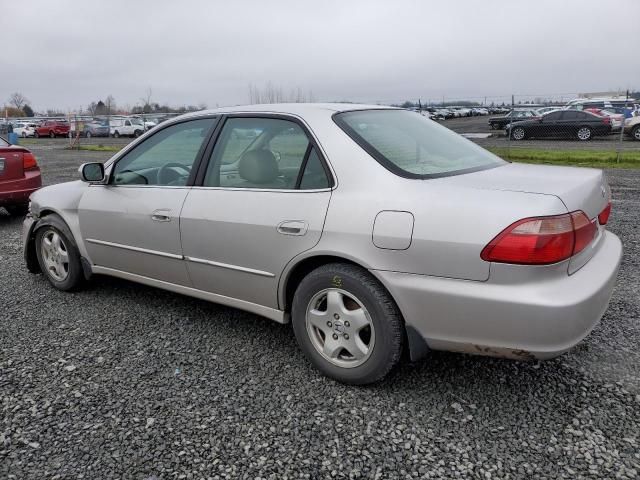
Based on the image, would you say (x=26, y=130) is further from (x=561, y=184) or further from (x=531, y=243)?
(x=531, y=243)

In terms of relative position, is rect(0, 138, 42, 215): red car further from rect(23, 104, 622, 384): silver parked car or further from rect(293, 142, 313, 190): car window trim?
rect(293, 142, 313, 190): car window trim

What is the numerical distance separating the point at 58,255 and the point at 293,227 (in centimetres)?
253

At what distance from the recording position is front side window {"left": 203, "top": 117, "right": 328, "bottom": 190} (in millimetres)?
3051

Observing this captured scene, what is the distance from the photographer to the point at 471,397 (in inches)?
109

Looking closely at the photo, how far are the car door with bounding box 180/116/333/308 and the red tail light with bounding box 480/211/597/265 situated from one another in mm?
903

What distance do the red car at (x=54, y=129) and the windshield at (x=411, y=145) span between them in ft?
133

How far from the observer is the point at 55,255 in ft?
14.6

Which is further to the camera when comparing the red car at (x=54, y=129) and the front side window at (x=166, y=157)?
the red car at (x=54, y=129)

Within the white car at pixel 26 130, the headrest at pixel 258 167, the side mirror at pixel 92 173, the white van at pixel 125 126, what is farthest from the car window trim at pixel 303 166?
the white car at pixel 26 130

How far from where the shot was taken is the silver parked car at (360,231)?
92.9 inches

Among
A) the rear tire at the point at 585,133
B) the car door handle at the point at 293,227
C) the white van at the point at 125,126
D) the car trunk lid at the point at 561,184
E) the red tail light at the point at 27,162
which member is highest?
the white van at the point at 125,126

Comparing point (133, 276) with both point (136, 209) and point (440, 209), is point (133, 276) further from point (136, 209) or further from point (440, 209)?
point (440, 209)

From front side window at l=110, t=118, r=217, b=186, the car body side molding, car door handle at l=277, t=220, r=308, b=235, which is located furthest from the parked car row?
car door handle at l=277, t=220, r=308, b=235

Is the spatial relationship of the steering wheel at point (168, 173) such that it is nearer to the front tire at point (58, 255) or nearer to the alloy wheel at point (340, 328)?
the front tire at point (58, 255)
